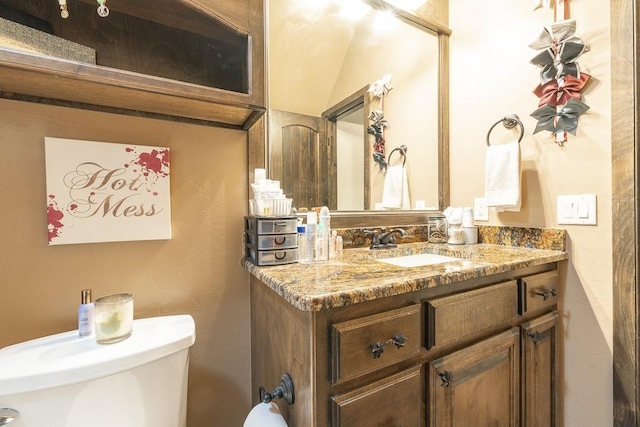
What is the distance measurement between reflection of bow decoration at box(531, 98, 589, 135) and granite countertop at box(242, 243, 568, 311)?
1.70ft

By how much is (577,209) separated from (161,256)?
1608 mm

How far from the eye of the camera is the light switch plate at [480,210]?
4.91 feet

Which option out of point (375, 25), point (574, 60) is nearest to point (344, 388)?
point (574, 60)

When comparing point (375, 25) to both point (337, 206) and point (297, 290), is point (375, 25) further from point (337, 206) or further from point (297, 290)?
point (297, 290)

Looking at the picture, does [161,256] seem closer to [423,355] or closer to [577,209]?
[423,355]

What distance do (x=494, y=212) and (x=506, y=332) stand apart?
68 cm

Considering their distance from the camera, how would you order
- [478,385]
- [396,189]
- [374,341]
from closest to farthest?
[374,341]
[478,385]
[396,189]

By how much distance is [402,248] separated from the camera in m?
1.38

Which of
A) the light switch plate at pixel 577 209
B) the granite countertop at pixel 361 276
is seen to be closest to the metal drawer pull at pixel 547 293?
the granite countertop at pixel 361 276

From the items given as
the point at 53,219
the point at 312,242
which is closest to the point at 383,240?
the point at 312,242

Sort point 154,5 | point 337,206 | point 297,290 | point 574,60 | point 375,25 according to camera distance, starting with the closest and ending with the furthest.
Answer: point 297,290 < point 154,5 < point 574,60 < point 337,206 < point 375,25

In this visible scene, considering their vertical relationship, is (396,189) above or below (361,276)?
above

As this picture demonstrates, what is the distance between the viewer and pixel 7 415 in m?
0.58

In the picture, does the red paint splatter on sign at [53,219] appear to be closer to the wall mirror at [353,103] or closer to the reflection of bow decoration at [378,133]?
the wall mirror at [353,103]
